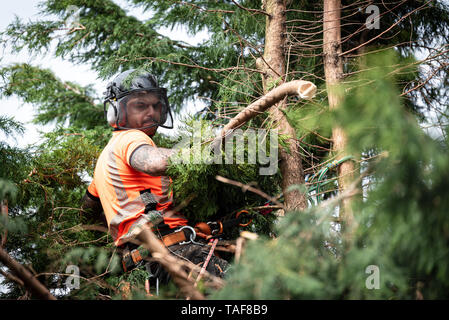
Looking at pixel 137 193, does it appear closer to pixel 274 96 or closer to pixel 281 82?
pixel 274 96

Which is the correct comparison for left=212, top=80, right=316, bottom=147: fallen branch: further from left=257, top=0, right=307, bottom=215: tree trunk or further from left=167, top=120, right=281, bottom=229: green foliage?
left=257, top=0, right=307, bottom=215: tree trunk

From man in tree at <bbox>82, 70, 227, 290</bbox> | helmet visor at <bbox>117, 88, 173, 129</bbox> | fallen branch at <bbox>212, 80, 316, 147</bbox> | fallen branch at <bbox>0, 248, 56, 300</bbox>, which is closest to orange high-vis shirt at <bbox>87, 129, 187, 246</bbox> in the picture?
man in tree at <bbox>82, 70, 227, 290</bbox>

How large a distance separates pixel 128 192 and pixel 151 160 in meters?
0.34

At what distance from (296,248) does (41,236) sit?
2409 millimetres

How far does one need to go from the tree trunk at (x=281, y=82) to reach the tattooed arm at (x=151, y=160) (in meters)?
0.92

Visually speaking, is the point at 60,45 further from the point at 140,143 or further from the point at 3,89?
the point at 140,143

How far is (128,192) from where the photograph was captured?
3.07m

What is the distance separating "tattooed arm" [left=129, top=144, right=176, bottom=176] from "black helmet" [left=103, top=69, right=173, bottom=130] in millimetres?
604

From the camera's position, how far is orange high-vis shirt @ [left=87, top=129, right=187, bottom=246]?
9.90 ft

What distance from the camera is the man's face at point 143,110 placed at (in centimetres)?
356

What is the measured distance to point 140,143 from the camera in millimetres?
3031

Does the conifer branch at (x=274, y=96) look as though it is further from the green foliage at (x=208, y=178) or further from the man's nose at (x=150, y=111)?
the man's nose at (x=150, y=111)

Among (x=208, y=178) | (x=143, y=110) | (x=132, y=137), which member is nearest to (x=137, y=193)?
(x=132, y=137)
